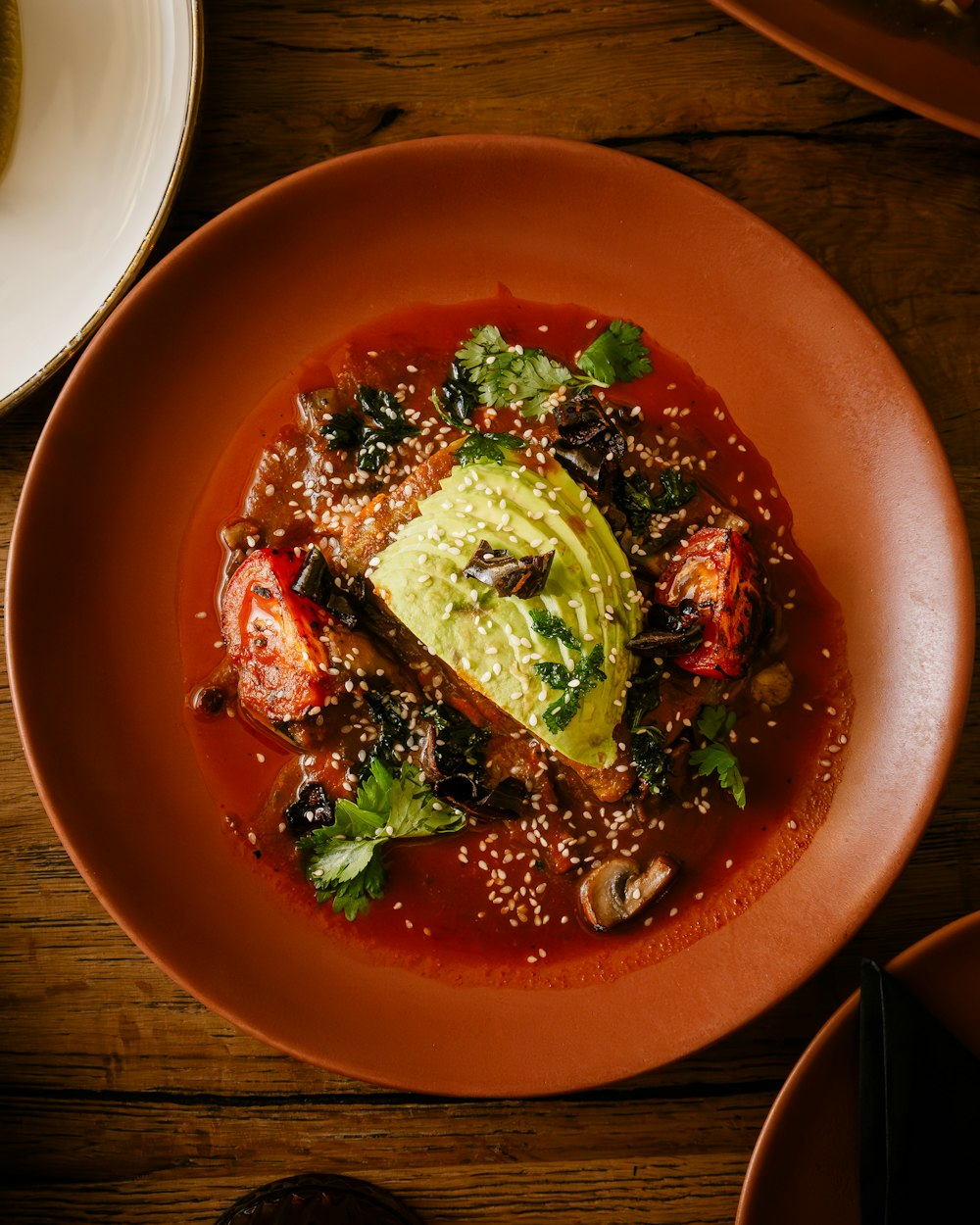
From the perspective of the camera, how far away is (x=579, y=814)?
2916 millimetres

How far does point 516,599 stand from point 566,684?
283 mm

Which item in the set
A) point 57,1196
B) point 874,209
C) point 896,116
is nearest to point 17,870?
point 57,1196

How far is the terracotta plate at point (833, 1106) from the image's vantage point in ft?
8.49

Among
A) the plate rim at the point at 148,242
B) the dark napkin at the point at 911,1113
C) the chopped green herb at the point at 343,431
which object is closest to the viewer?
the dark napkin at the point at 911,1113

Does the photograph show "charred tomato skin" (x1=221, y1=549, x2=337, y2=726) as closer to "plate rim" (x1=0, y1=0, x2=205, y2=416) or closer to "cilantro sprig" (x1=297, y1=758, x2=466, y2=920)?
"cilantro sprig" (x1=297, y1=758, x2=466, y2=920)

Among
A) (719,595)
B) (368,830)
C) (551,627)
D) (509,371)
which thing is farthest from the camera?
(509,371)

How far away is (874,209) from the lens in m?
3.00

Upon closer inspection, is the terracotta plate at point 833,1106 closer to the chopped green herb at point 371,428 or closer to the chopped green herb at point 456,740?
the chopped green herb at point 456,740

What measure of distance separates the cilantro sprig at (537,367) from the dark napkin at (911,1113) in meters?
1.93

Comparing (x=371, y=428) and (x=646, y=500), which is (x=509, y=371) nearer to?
(x=371, y=428)

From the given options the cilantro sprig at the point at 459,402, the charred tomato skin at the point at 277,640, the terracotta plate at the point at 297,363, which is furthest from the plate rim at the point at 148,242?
the cilantro sprig at the point at 459,402

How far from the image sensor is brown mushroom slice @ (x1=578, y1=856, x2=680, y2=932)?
281 centimetres

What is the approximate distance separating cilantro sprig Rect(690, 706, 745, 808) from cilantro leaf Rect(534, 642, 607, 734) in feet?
1.59

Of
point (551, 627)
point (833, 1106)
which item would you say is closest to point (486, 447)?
point (551, 627)
